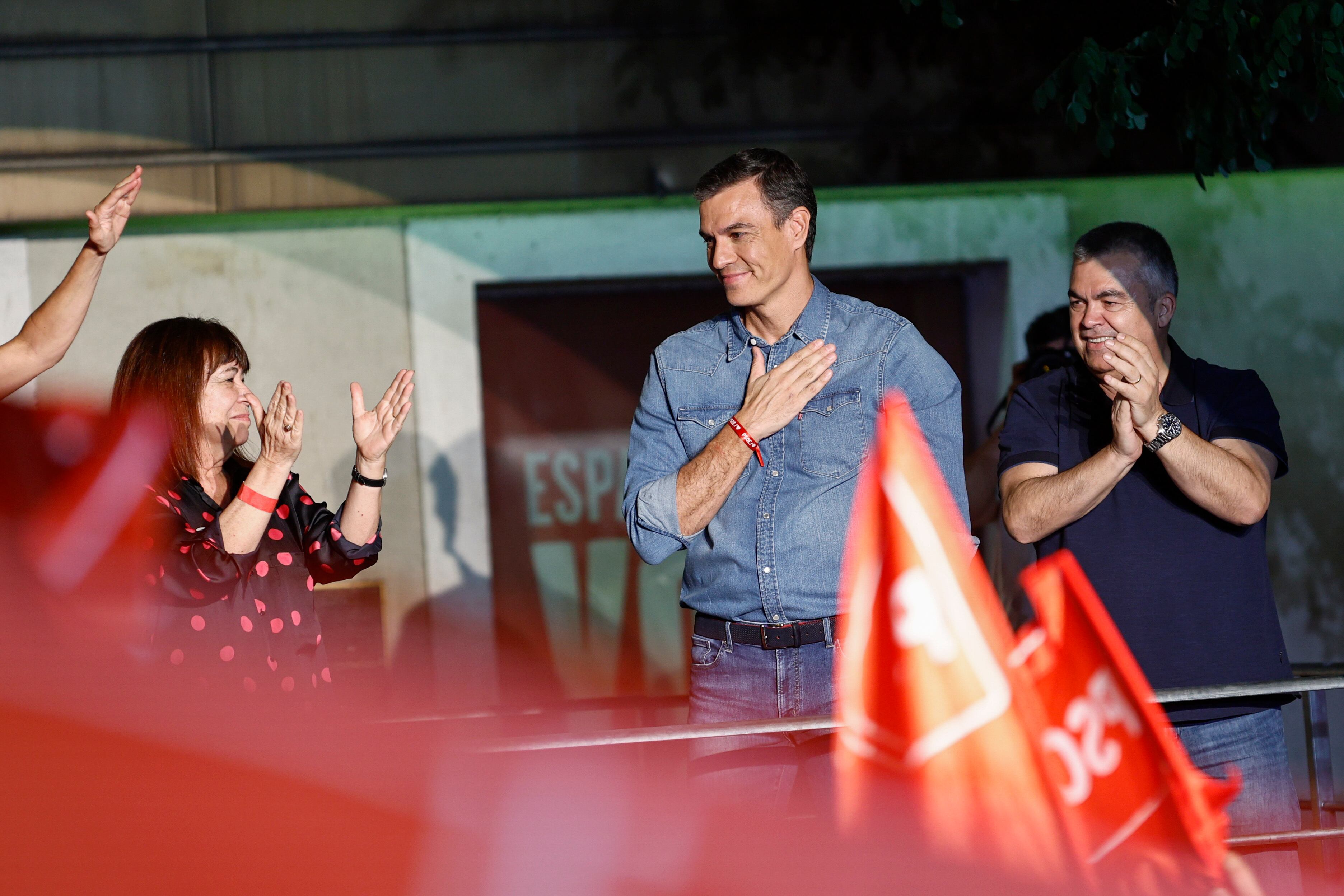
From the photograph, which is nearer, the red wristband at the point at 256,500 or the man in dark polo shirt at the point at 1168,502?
the man in dark polo shirt at the point at 1168,502

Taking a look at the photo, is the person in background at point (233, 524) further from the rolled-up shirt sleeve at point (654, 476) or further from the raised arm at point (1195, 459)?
the raised arm at point (1195, 459)

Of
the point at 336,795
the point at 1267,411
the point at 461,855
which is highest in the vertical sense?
the point at 1267,411

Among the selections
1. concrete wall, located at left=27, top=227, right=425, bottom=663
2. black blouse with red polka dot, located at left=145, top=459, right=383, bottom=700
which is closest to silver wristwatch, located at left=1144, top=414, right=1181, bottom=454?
black blouse with red polka dot, located at left=145, top=459, right=383, bottom=700

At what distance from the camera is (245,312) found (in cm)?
630

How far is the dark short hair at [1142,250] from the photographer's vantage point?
3.38 metres

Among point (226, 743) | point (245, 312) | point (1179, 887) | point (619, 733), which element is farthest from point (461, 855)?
point (245, 312)

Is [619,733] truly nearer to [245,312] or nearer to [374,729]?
[374,729]

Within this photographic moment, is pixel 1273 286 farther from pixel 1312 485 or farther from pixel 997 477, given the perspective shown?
pixel 997 477

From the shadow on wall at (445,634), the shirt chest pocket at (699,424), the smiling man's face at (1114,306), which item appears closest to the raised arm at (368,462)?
the shirt chest pocket at (699,424)

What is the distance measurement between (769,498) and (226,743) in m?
1.51

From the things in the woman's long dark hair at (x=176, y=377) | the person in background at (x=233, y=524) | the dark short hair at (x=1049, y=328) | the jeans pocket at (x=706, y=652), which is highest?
the dark short hair at (x=1049, y=328)

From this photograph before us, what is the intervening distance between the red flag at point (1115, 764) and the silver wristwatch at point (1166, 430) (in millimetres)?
423

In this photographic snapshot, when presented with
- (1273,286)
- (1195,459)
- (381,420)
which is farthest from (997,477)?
(1273,286)

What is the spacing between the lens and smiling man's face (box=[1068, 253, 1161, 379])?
11.0 feet
